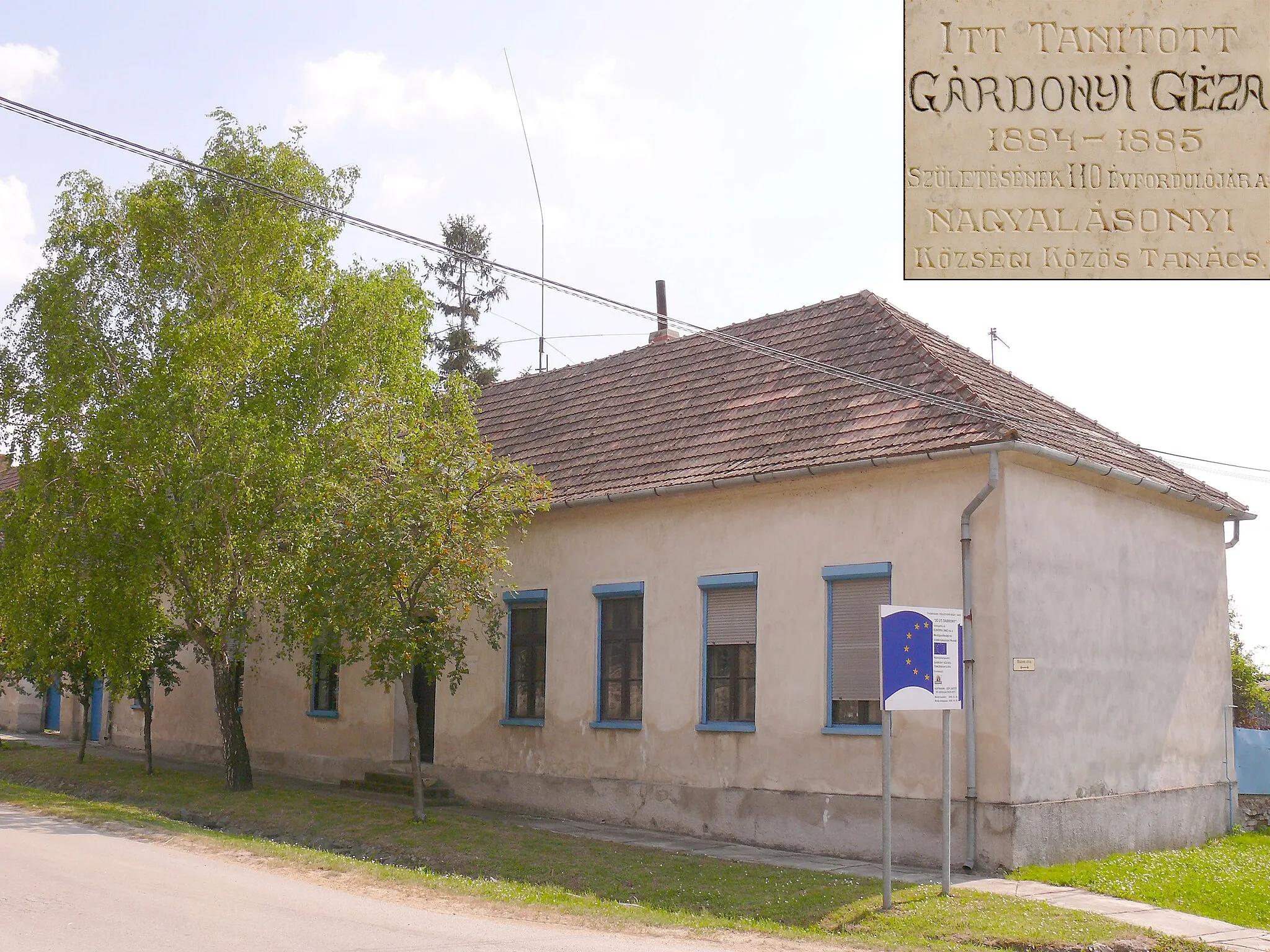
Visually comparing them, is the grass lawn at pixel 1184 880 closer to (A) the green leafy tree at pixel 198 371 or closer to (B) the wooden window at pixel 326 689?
(A) the green leafy tree at pixel 198 371

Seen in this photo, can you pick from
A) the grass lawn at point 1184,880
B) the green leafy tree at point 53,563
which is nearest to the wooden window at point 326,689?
the green leafy tree at point 53,563

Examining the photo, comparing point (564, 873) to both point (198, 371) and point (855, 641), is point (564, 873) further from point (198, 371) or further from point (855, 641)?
point (198, 371)

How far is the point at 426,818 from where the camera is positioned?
15961mm

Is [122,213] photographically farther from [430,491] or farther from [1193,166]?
[1193,166]

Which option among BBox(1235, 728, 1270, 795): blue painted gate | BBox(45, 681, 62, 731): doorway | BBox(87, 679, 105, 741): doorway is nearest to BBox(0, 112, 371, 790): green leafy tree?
BBox(87, 679, 105, 741): doorway

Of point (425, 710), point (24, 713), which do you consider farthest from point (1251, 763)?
point (24, 713)

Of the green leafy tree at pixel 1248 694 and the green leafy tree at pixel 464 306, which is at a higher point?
the green leafy tree at pixel 464 306

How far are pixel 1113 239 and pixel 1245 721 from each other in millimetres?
17999

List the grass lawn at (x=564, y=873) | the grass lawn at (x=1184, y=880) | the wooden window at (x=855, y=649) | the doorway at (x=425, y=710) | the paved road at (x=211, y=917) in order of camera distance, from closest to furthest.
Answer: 1. the paved road at (x=211, y=917)
2. the grass lawn at (x=564, y=873)
3. the grass lawn at (x=1184, y=880)
4. the wooden window at (x=855, y=649)
5. the doorway at (x=425, y=710)

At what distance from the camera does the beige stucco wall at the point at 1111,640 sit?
44.3ft

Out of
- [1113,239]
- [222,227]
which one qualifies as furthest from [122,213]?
[1113,239]

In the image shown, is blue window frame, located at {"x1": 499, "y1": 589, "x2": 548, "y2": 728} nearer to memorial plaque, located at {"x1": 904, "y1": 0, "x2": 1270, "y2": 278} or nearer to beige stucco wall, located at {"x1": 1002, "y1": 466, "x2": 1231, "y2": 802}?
beige stucco wall, located at {"x1": 1002, "y1": 466, "x2": 1231, "y2": 802}

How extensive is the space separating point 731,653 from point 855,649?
1.92 meters

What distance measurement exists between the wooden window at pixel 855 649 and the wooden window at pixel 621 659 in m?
3.16
